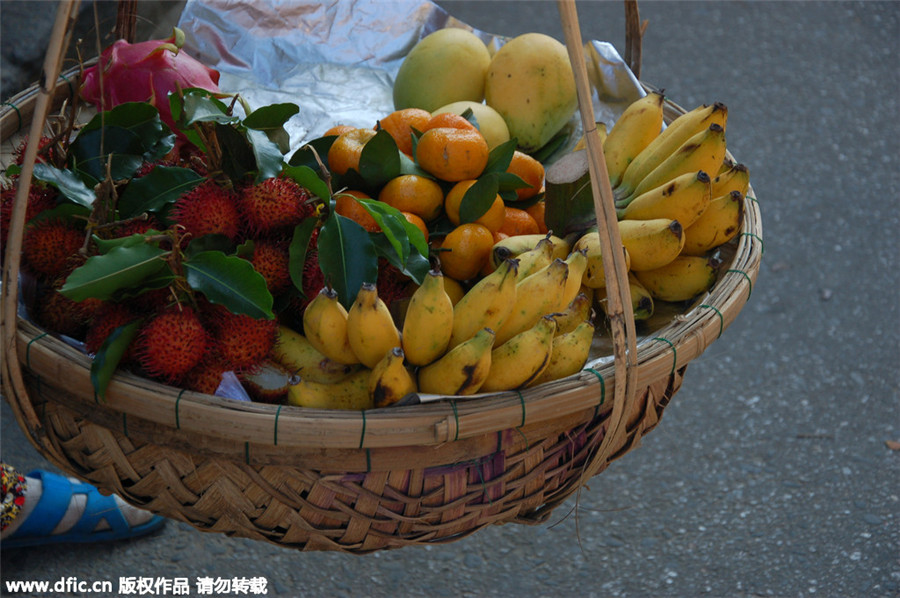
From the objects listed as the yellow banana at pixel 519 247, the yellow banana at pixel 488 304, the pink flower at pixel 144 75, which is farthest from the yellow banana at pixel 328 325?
the pink flower at pixel 144 75

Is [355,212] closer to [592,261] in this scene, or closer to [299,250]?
[299,250]

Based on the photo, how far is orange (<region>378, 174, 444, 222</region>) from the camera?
1.01m

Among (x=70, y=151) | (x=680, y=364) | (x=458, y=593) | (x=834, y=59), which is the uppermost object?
(x=70, y=151)

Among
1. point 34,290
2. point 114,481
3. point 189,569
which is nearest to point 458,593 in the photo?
point 189,569

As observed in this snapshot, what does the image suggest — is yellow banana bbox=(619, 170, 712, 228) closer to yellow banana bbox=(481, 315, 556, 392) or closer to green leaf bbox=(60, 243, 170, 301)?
yellow banana bbox=(481, 315, 556, 392)

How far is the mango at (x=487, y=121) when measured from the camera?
4.14 feet

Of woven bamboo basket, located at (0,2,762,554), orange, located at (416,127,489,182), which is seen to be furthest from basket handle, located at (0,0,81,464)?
orange, located at (416,127,489,182)

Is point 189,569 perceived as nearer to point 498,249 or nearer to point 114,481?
point 114,481

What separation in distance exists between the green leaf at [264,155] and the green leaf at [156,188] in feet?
0.22

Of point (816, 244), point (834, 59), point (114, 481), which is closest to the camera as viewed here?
point (114, 481)

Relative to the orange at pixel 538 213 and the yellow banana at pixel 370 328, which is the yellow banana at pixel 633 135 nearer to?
the orange at pixel 538 213

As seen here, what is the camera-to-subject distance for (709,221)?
1.07 meters

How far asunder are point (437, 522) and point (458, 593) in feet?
2.25

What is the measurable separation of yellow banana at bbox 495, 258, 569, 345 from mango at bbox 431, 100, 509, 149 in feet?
1.43
